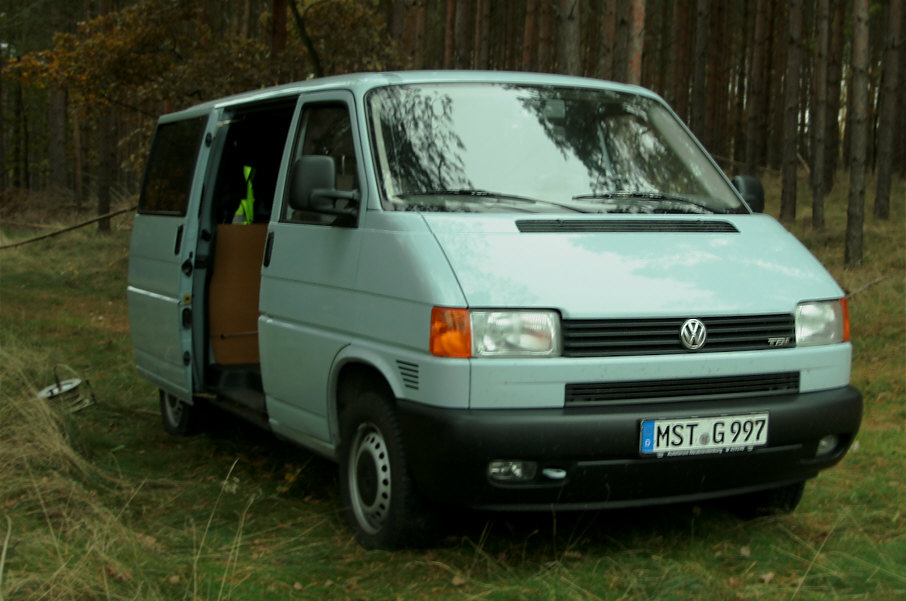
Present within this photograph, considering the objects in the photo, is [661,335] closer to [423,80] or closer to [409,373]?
[409,373]

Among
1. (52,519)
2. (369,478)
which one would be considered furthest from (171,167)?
(369,478)

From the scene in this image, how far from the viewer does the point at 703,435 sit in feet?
13.5

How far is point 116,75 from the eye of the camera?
1755 centimetres

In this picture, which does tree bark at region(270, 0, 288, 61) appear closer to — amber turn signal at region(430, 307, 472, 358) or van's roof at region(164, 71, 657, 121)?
van's roof at region(164, 71, 657, 121)

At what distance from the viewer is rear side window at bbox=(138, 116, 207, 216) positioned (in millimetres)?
6748

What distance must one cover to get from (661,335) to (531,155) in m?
1.17

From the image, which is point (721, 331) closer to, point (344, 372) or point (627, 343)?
point (627, 343)

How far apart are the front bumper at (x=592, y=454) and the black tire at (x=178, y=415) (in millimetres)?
3280

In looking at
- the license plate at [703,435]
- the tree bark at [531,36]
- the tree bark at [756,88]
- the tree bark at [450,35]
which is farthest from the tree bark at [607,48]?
the tree bark at [450,35]

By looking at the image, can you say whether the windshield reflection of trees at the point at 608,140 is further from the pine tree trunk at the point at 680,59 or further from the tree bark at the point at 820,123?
the pine tree trunk at the point at 680,59

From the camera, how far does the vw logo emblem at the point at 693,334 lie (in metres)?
4.15

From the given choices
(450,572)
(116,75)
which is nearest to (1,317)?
(116,75)

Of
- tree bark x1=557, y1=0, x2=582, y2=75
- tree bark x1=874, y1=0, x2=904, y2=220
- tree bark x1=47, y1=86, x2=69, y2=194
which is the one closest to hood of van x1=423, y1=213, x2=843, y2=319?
tree bark x1=557, y1=0, x2=582, y2=75

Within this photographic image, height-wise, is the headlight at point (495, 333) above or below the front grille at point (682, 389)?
above
